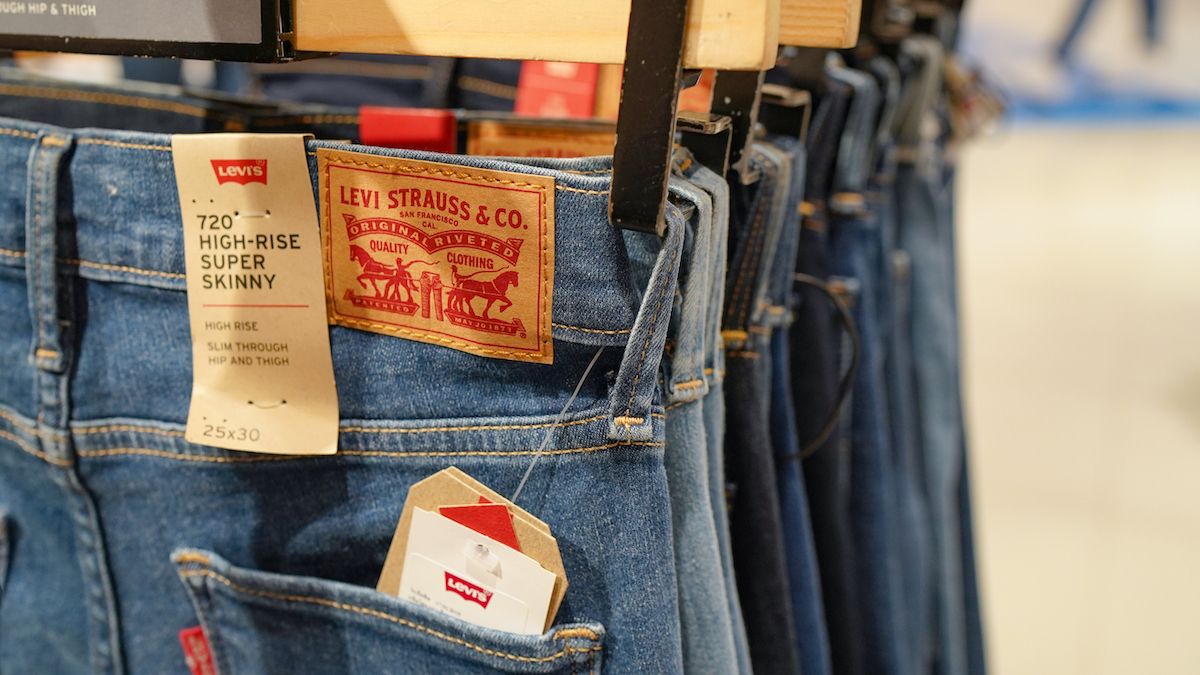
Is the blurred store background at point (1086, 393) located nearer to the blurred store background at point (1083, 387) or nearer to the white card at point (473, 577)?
the blurred store background at point (1083, 387)

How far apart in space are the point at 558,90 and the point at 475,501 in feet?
1.69

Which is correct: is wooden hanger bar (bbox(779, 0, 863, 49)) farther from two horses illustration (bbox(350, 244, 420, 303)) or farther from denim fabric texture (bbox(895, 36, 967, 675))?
denim fabric texture (bbox(895, 36, 967, 675))

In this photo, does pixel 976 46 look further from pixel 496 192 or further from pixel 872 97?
pixel 496 192

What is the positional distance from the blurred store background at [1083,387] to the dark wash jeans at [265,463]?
0.55 m

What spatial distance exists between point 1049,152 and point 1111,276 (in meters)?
1.66

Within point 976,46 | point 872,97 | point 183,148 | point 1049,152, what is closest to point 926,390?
point 872,97

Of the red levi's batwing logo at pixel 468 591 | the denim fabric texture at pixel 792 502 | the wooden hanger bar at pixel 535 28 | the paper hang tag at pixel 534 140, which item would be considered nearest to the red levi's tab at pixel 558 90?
the paper hang tag at pixel 534 140

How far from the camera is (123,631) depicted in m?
0.58

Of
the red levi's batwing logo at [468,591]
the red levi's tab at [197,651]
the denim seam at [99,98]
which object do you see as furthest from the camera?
the denim seam at [99,98]

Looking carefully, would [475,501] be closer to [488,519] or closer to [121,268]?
[488,519]

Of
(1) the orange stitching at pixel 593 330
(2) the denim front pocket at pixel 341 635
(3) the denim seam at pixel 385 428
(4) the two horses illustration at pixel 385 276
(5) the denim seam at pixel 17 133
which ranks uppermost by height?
(5) the denim seam at pixel 17 133

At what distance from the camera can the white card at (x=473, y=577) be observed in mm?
439

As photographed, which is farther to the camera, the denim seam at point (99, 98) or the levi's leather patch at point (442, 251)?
the denim seam at point (99, 98)

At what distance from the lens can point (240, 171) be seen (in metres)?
0.44
